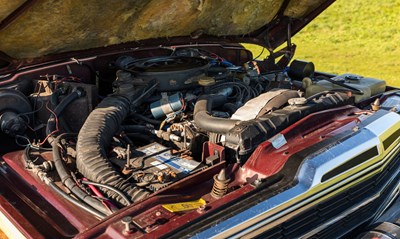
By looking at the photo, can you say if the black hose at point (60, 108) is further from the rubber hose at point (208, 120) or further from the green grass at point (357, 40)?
the green grass at point (357, 40)

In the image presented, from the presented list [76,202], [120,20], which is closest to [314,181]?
[76,202]

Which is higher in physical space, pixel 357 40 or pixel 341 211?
pixel 341 211

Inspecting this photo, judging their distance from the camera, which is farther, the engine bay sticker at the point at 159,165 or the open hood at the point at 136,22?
the open hood at the point at 136,22

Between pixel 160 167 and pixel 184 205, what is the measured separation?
338mm

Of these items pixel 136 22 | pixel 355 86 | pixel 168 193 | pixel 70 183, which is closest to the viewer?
pixel 168 193

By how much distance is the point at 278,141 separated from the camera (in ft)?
6.97

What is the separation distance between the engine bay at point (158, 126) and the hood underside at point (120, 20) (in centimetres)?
15

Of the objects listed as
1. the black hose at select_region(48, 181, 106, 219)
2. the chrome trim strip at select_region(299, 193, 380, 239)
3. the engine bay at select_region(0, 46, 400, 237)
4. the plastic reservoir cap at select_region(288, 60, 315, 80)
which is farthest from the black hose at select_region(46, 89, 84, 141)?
the plastic reservoir cap at select_region(288, 60, 315, 80)

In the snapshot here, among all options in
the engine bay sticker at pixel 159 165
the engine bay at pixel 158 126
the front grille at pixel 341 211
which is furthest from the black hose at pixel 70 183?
the front grille at pixel 341 211

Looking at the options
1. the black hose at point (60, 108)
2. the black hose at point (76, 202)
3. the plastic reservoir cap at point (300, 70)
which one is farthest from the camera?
the plastic reservoir cap at point (300, 70)

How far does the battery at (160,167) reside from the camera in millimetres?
1982

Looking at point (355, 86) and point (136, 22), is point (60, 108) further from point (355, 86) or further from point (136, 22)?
point (355, 86)

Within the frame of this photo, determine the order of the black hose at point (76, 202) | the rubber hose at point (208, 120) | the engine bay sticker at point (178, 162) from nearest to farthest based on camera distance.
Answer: the black hose at point (76, 202), the engine bay sticker at point (178, 162), the rubber hose at point (208, 120)

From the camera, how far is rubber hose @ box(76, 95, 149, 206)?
195 centimetres
